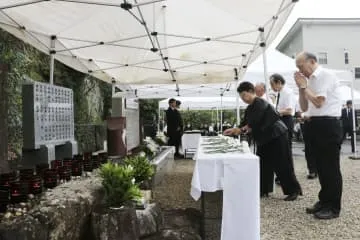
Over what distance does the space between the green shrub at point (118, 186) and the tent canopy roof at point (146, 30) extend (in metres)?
2.00

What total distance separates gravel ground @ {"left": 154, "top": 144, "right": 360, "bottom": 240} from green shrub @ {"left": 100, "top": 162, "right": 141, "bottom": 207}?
4.56 ft

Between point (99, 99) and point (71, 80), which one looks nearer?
point (71, 80)

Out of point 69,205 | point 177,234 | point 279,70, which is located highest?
point 279,70

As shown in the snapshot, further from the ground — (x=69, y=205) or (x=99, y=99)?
(x=99, y=99)

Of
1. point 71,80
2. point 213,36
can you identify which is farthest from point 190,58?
point 71,80

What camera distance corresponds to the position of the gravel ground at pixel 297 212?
3140 mm

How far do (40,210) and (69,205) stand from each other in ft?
0.66

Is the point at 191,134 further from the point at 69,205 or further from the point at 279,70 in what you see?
the point at 69,205

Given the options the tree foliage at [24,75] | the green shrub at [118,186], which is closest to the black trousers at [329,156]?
the green shrub at [118,186]

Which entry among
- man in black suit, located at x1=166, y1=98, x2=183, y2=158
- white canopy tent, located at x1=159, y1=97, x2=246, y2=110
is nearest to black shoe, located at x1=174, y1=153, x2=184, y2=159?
man in black suit, located at x1=166, y1=98, x2=183, y2=158

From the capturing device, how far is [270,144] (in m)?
4.46

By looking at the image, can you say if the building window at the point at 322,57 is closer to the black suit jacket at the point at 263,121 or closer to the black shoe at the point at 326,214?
the black suit jacket at the point at 263,121

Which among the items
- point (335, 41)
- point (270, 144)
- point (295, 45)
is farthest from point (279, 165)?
point (295, 45)

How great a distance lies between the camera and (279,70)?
707 centimetres
